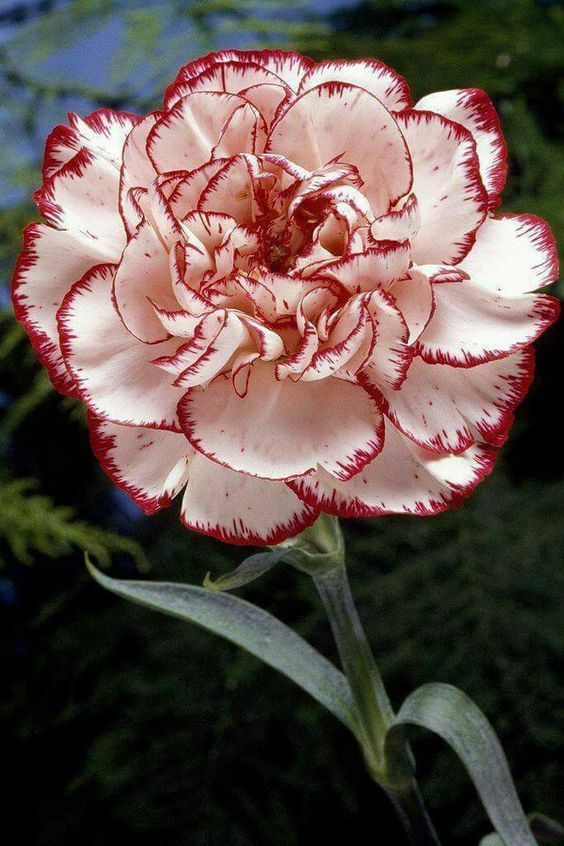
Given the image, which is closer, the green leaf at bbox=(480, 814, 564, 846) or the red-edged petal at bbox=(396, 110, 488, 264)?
the red-edged petal at bbox=(396, 110, 488, 264)

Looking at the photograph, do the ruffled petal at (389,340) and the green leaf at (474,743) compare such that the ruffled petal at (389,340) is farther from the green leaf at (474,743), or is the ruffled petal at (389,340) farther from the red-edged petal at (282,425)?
the green leaf at (474,743)

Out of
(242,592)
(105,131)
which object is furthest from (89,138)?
(242,592)

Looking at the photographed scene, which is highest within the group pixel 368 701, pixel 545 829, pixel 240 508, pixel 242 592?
pixel 240 508

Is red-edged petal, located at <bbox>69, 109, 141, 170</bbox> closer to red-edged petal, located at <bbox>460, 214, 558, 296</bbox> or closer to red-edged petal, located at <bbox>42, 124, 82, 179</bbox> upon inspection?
red-edged petal, located at <bbox>42, 124, 82, 179</bbox>

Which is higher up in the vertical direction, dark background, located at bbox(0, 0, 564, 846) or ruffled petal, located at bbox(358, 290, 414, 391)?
ruffled petal, located at bbox(358, 290, 414, 391)

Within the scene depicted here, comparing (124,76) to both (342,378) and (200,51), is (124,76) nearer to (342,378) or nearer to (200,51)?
(200,51)

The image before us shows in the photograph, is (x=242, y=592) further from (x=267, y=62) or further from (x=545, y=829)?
(x=267, y=62)

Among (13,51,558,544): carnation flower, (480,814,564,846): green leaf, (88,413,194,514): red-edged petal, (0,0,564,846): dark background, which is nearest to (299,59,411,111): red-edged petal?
(13,51,558,544): carnation flower
